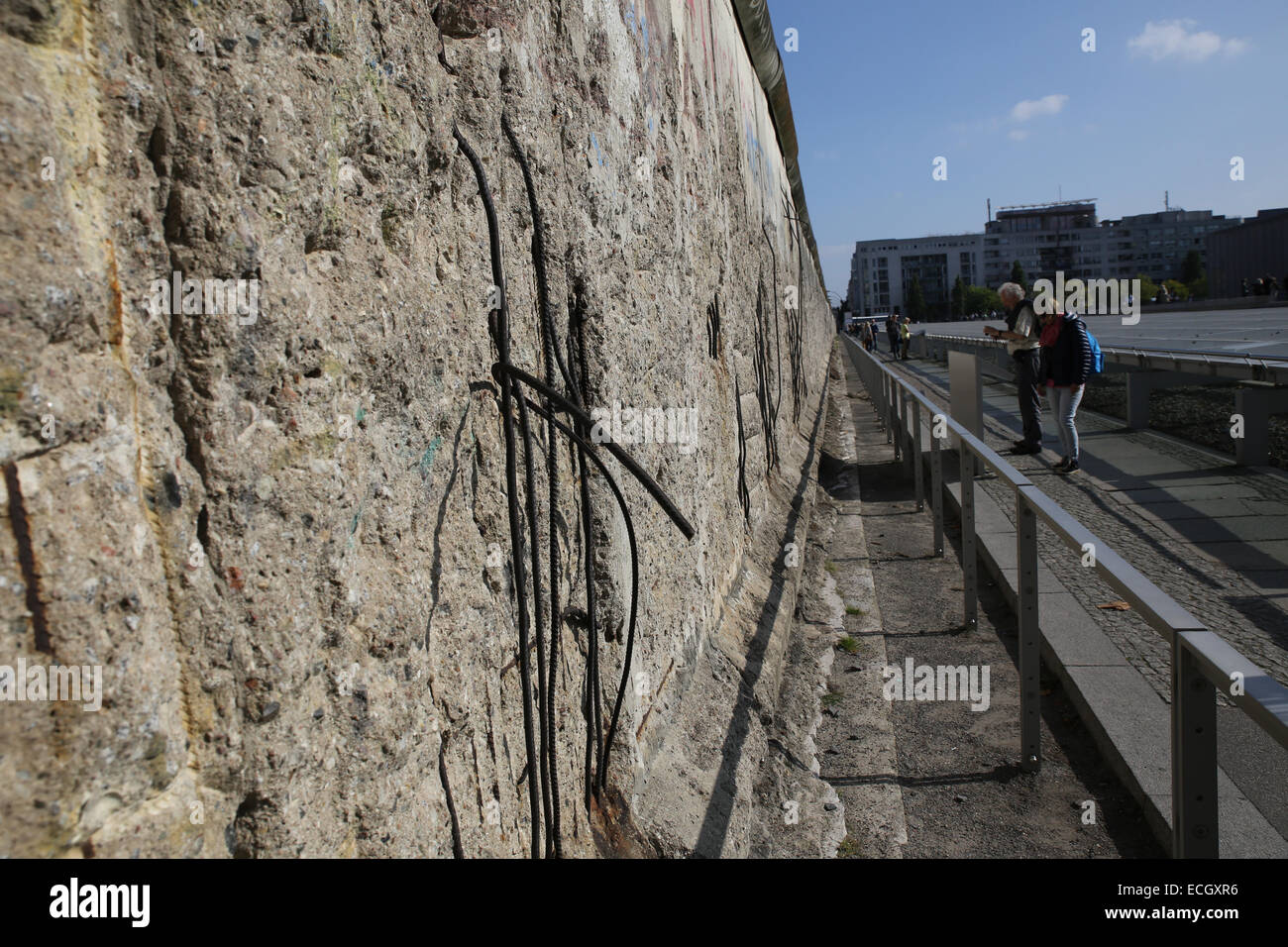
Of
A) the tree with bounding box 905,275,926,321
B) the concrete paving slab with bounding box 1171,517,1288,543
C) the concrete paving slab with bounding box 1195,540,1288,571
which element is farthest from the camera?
the tree with bounding box 905,275,926,321

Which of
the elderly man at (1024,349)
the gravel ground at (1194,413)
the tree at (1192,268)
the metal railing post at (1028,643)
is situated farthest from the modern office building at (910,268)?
the metal railing post at (1028,643)

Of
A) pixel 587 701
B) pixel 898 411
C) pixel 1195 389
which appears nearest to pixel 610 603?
pixel 587 701

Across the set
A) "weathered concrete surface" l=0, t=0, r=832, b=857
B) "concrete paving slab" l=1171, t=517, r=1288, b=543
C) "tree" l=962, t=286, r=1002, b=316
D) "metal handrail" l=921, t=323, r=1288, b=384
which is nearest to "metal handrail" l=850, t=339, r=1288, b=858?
"weathered concrete surface" l=0, t=0, r=832, b=857

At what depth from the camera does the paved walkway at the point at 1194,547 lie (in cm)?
202

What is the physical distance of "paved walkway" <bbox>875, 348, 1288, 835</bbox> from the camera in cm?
202

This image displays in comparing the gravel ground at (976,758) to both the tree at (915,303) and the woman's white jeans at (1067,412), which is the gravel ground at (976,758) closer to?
the woman's white jeans at (1067,412)

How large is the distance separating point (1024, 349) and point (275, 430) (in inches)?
317

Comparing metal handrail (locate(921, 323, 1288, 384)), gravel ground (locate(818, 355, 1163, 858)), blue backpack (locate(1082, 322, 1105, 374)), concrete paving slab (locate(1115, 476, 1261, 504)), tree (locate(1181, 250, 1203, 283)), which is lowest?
gravel ground (locate(818, 355, 1163, 858))

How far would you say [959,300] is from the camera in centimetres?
10225

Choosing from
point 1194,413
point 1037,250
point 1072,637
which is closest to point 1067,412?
point 1194,413

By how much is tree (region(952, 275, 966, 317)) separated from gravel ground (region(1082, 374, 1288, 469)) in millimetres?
89840

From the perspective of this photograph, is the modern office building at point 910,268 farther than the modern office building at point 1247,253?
Yes

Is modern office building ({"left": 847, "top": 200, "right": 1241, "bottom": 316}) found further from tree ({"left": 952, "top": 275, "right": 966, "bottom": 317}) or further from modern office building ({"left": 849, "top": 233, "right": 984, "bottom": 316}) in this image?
tree ({"left": 952, "top": 275, "right": 966, "bottom": 317})

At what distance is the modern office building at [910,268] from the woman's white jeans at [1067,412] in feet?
356
